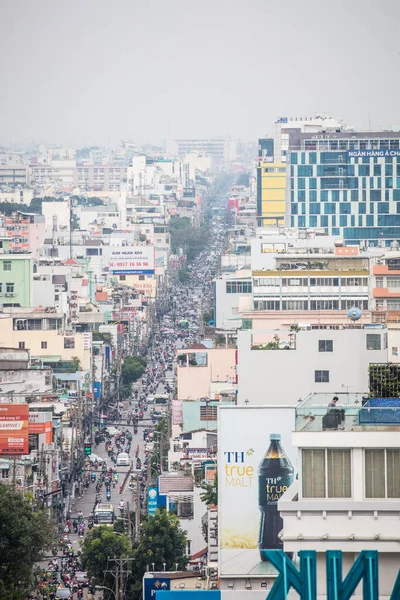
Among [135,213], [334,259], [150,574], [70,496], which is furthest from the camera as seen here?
[135,213]

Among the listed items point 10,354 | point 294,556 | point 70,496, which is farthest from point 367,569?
point 10,354

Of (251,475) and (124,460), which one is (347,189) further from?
(251,475)

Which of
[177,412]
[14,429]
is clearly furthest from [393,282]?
[14,429]

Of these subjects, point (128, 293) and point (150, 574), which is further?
point (128, 293)

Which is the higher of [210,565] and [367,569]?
[367,569]

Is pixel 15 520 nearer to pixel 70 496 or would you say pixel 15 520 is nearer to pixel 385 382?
pixel 385 382

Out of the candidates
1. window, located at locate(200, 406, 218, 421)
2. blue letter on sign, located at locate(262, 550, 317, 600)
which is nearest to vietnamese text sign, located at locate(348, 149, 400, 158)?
window, located at locate(200, 406, 218, 421)
